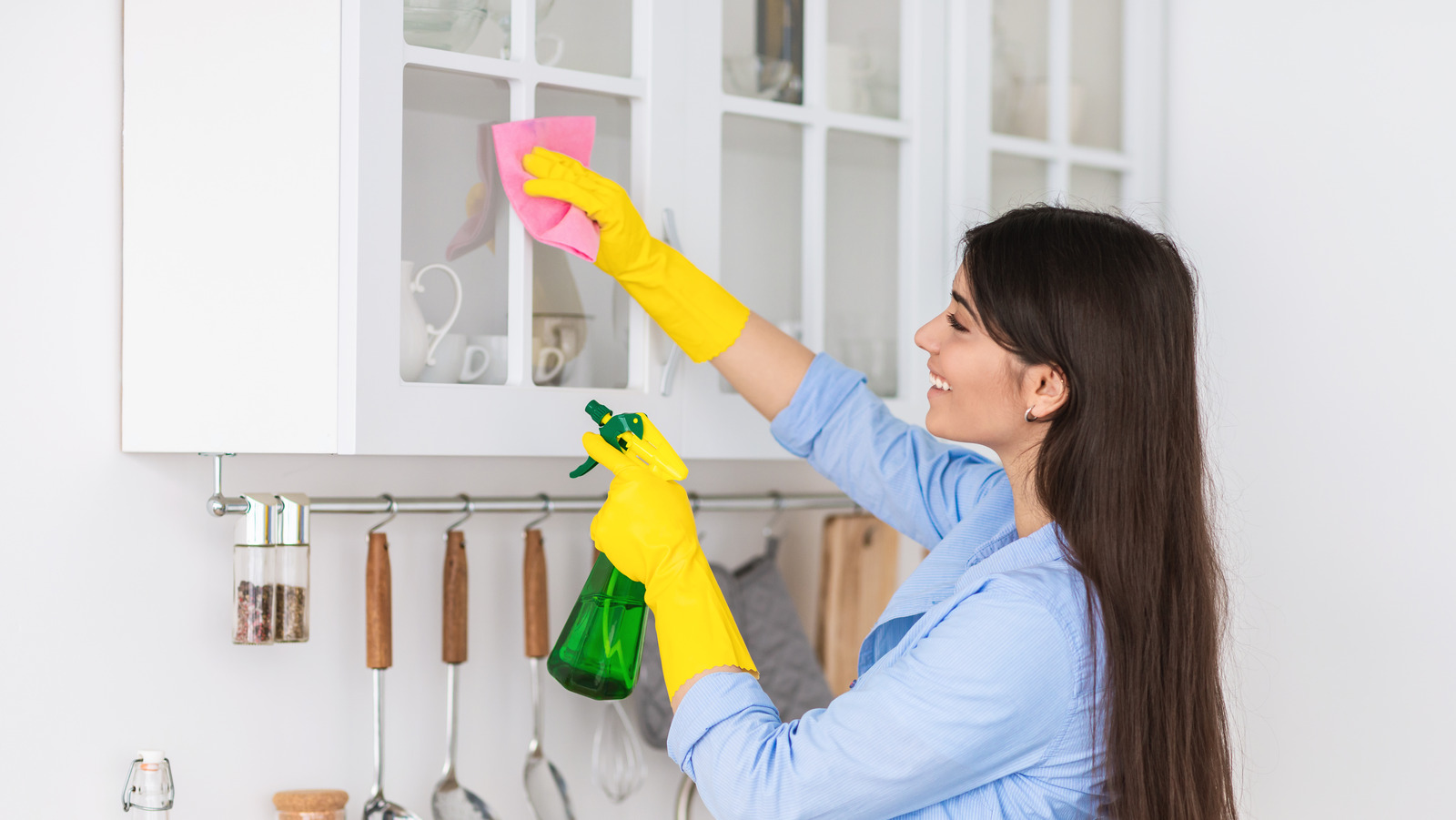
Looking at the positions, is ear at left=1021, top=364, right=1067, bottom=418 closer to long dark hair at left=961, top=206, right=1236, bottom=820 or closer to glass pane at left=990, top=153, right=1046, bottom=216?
long dark hair at left=961, top=206, right=1236, bottom=820

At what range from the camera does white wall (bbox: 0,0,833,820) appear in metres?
1.15

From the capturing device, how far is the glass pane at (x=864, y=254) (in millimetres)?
1372

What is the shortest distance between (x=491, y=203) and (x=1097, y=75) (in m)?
0.93

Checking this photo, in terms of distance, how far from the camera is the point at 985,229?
1.05 metres

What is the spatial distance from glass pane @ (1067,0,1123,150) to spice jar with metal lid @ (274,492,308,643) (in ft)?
3.54

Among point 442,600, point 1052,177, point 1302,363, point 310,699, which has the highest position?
point 1052,177

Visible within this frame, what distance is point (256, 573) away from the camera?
1.13 meters

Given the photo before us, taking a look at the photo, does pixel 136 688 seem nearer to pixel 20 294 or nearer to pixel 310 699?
pixel 310 699

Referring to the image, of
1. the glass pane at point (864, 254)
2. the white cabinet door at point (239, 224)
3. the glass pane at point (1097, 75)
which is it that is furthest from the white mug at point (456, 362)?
the glass pane at point (1097, 75)

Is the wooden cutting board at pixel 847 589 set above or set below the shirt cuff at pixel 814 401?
below

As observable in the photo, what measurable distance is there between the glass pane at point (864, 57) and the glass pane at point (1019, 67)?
0.55 feet

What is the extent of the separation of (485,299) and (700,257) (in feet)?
0.79

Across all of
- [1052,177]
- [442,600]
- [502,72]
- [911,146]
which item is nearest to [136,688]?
[442,600]

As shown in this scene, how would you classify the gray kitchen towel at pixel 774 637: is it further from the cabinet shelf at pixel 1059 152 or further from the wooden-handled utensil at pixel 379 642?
the cabinet shelf at pixel 1059 152
